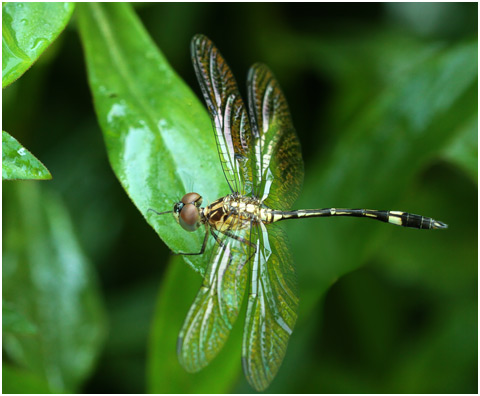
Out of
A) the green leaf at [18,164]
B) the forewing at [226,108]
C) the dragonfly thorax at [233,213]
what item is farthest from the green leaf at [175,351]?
the green leaf at [18,164]

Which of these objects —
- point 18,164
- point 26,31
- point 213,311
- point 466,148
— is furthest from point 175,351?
point 466,148

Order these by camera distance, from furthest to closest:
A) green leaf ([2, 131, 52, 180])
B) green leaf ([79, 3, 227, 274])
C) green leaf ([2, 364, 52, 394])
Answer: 1. green leaf ([2, 364, 52, 394])
2. green leaf ([79, 3, 227, 274])
3. green leaf ([2, 131, 52, 180])

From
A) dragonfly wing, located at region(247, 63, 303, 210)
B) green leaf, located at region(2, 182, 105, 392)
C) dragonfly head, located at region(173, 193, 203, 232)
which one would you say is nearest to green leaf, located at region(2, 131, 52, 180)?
dragonfly head, located at region(173, 193, 203, 232)

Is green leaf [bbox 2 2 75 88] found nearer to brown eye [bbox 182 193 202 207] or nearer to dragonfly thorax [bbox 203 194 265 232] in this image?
brown eye [bbox 182 193 202 207]

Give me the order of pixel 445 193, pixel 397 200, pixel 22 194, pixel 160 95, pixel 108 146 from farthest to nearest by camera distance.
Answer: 1. pixel 445 193
2. pixel 22 194
3. pixel 397 200
4. pixel 160 95
5. pixel 108 146

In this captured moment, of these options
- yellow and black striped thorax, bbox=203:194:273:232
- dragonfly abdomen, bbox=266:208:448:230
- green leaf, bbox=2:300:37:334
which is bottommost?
green leaf, bbox=2:300:37:334

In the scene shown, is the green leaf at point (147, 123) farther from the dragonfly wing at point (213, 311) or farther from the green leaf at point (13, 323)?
the green leaf at point (13, 323)

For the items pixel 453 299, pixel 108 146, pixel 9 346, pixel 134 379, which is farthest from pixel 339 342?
pixel 108 146

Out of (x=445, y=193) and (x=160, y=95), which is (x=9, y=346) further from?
(x=445, y=193)
